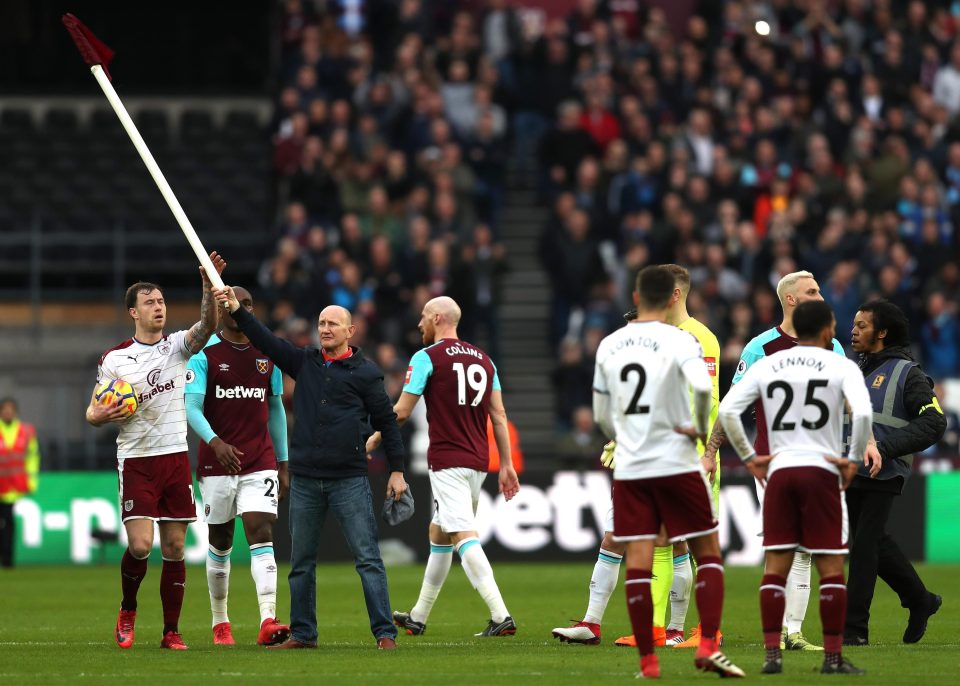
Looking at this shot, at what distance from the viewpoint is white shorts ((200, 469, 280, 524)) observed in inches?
526

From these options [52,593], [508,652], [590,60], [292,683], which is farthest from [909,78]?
[292,683]

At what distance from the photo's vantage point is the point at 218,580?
44.2 feet

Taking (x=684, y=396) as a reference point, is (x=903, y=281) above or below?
above

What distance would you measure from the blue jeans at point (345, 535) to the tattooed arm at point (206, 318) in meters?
1.21

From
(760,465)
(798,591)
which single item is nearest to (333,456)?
(760,465)

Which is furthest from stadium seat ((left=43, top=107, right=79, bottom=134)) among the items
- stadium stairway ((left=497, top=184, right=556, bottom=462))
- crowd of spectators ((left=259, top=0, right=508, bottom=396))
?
stadium stairway ((left=497, top=184, right=556, bottom=462))

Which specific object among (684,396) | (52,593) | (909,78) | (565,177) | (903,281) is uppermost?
(909,78)

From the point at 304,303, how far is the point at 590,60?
6926mm

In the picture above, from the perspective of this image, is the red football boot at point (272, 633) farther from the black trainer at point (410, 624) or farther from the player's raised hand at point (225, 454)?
the black trainer at point (410, 624)

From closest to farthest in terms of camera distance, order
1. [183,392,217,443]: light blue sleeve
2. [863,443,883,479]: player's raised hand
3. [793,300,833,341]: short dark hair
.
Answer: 1. [793,300,833,341]: short dark hair
2. [863,443,883,479]: player's raised hand
3. [183,392,217,443]: light blue sleeve

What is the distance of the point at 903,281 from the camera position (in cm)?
2553

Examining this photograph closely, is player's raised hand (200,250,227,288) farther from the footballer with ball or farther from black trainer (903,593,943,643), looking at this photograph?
black trainer (903,593,943,643)

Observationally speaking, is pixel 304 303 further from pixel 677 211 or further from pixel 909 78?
pixel 909 78

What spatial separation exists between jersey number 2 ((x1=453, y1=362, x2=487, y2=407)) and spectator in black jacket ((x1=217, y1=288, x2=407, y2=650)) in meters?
0.89
